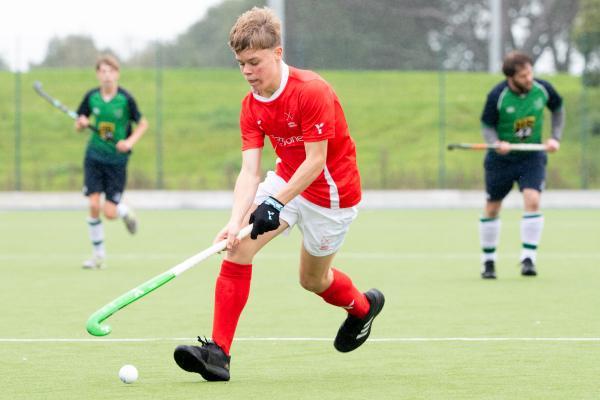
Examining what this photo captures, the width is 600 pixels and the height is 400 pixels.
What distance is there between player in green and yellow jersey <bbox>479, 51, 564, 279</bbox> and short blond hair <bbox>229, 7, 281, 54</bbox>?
504 cm

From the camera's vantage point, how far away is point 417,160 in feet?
93.9

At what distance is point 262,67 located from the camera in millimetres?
5691

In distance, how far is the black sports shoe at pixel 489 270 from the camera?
10.6 metres

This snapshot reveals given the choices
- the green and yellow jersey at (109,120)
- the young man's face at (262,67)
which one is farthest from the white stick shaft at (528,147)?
the young man's face at (262,67)

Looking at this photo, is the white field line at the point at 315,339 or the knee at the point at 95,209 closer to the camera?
the white field line at the point at 315,339

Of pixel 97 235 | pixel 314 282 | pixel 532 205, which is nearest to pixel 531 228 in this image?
pixel 532 205

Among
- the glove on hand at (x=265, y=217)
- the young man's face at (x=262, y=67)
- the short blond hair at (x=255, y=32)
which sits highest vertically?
the short blond hair at (x=255, y=32)

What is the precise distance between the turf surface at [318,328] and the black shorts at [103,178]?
66 centimetres

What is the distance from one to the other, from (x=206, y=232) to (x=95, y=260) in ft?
16.3

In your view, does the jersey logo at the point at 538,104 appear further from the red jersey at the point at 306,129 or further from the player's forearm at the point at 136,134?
the red jersey at the point at 306,129

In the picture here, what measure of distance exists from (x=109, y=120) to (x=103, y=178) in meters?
0.52

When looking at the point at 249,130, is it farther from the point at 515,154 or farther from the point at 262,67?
the point at 515,154

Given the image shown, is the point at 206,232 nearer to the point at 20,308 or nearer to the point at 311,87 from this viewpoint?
the point at 20,308

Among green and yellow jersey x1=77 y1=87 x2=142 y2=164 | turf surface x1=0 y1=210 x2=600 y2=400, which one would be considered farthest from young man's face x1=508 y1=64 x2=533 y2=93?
green and yellow jersey x1=77 y1=87 x2=142 y2=164
